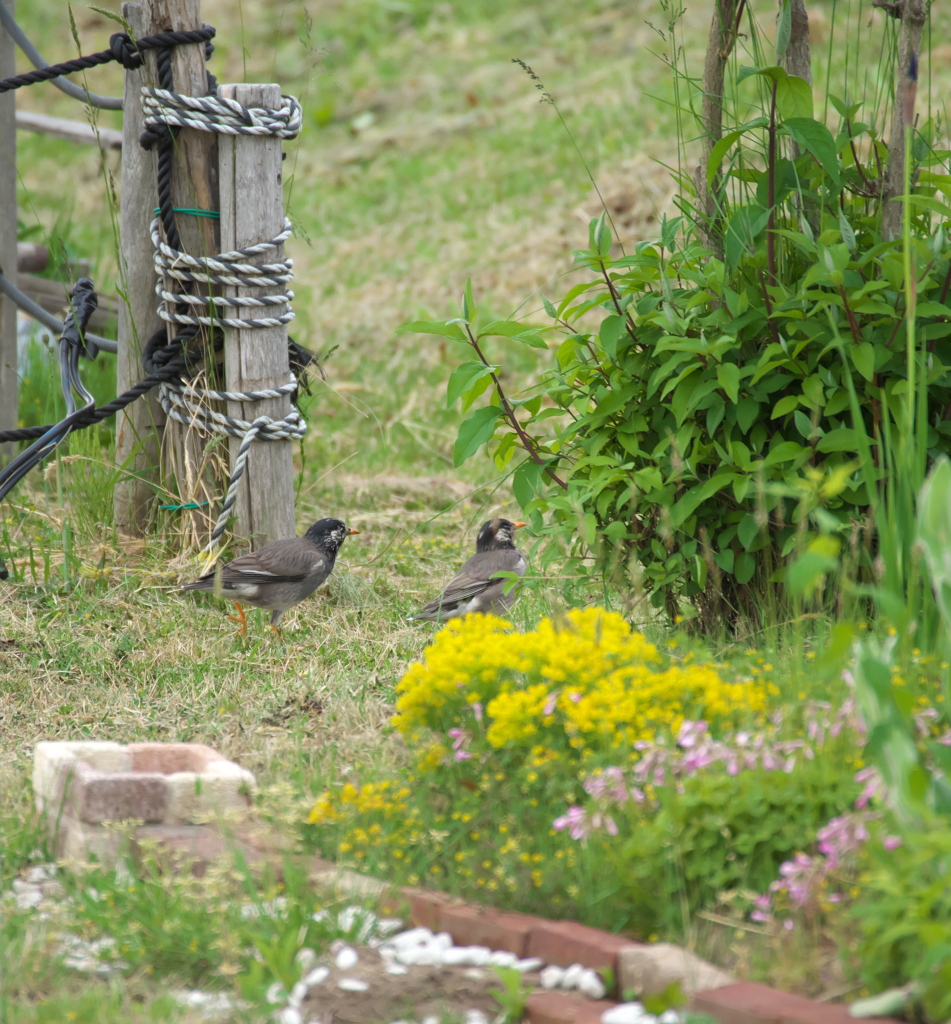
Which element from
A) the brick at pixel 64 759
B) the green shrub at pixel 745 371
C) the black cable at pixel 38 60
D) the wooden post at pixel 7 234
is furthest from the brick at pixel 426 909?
the wooden post at pixel 7 234

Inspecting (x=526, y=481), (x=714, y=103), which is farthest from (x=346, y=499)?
(x=714, y=103)

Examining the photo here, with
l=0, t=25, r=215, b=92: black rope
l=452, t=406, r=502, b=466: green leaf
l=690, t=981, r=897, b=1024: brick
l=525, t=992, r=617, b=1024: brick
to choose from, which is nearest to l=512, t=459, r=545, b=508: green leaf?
l=452, t=406, r=502, b=466: green leaf

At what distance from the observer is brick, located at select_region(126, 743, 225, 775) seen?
10.8 ft

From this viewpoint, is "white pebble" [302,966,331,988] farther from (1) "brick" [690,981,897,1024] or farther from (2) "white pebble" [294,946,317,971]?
(1) "brick" [690,981,897,1024]

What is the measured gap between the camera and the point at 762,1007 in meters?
2.18

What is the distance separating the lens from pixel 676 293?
13.0ft

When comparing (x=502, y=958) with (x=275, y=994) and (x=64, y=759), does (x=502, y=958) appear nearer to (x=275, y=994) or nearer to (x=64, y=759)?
(x=275, y=994)

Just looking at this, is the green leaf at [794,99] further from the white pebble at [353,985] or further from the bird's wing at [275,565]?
the white pebble at [353,985]

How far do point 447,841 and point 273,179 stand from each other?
10.6ft

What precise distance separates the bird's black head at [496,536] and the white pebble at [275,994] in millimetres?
3162

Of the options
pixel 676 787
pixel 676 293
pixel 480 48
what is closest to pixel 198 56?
pixel 676 293

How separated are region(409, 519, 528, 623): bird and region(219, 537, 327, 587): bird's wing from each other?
0.51 metres

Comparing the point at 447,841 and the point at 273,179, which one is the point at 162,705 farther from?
the point at 273,179

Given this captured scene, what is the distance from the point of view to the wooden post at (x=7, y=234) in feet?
20.4
